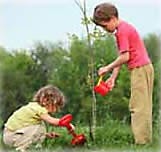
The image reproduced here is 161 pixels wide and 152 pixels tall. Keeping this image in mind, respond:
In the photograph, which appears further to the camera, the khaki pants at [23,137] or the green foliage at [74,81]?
the green foliage at [74,81]

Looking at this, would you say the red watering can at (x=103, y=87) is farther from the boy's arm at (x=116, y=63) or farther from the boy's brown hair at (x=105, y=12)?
the boy's brown hair at (x=105, y=12)

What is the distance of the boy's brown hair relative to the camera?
110 inches

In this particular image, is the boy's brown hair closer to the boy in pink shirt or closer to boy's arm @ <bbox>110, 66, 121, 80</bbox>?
the boy in pink shirt

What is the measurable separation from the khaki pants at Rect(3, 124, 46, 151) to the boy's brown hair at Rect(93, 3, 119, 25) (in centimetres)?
47

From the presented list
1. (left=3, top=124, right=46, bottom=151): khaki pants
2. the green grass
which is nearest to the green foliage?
the green grass

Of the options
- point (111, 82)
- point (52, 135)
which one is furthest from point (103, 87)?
point (52, 135)

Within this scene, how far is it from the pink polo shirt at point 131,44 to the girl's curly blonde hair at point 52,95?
0.92ft

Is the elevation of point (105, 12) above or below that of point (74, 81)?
above

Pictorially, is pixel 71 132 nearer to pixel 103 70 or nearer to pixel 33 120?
pixel 33 120

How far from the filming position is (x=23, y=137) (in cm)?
275

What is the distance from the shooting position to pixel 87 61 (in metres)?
2.90

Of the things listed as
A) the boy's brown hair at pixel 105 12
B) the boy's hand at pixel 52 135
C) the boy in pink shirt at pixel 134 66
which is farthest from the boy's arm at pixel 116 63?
the boy's hand at pixel 52 135

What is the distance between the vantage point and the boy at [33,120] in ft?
9.02

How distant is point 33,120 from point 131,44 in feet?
1.52
